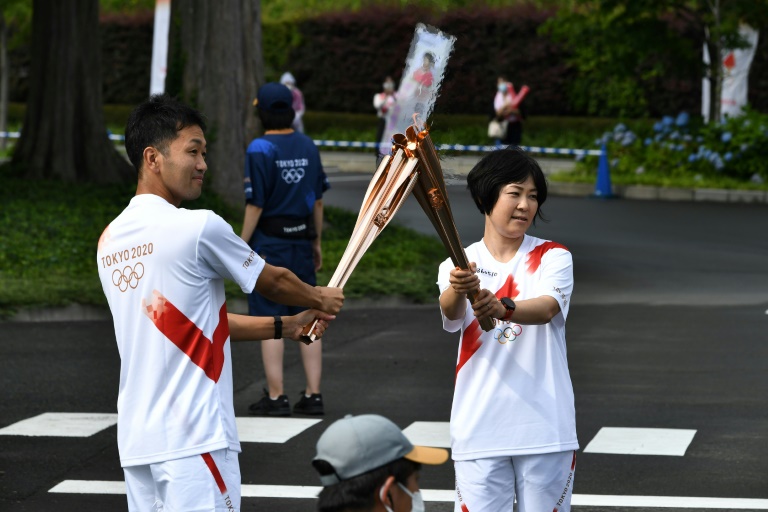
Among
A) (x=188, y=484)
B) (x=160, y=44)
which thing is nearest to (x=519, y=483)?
(x=188, y=484)

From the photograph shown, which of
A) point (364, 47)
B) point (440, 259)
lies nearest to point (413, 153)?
point (440, 259)

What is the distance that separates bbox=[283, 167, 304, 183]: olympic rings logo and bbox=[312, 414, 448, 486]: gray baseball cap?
19.6 feet

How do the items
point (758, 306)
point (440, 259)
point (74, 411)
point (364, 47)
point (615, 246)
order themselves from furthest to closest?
point (364, 47), point (615, 246), point (440, 259), point (758, 306), point (74, 411)

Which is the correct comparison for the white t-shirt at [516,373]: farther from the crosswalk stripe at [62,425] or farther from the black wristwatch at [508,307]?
the crosswalk stripe at [62,425]

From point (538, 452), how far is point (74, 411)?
5.33 m

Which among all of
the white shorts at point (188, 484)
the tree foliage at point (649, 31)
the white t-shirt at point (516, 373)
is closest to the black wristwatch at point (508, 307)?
the white t-shirt at point (516, 373)

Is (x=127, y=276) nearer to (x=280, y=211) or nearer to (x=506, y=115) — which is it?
(x=280, y=211)

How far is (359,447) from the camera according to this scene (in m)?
3.54

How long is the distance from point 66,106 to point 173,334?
20049 millimetres

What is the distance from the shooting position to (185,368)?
4.68m

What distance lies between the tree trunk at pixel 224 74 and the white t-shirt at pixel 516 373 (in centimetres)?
1394

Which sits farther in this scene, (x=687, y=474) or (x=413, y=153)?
(x=687, y=474)

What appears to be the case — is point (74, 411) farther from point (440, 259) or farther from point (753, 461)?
point (440, 259)

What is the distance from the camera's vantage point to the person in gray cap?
11.7ft
